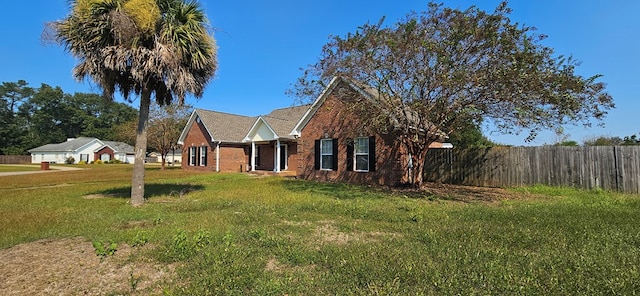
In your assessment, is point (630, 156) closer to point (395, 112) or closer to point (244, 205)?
point (395, 112)

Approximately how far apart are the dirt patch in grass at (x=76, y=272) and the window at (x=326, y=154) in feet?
38.2

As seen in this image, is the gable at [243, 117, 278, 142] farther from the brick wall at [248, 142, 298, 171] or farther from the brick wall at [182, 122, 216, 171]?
the brick wall at [182, 122, 216, 171]

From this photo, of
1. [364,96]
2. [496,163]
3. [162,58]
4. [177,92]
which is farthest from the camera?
[496,163]

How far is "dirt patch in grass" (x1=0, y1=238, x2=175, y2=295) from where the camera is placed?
11.1 ft

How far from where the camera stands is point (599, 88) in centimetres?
861

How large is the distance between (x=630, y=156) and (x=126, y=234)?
1507 cm

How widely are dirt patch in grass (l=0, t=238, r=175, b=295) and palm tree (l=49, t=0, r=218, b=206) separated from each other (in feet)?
14.8

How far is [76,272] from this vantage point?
3.85m

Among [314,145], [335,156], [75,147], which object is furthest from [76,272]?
[75,147]

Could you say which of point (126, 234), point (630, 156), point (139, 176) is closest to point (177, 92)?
point (139, 176)

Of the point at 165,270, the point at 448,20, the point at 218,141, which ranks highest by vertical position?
the point at 448,20

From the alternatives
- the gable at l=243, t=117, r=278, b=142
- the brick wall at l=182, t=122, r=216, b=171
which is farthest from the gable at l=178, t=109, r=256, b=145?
the gable at l=243, t=117, r=278, b=142

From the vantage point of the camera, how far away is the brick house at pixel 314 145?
13584 mm

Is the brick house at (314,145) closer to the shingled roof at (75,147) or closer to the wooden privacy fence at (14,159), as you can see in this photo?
the shingled roof at (75,147)
